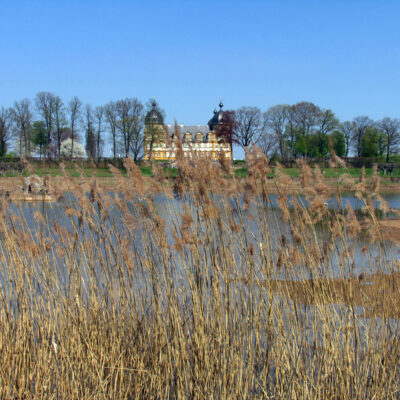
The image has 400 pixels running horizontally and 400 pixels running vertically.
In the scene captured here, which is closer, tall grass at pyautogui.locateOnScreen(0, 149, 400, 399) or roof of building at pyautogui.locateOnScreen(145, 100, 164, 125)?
tall grass at pyautogui.locateOnScreen(0, 149, 400, 399)

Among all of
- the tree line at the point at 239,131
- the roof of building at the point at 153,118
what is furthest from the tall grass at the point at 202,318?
the tree line at the point at 239,131

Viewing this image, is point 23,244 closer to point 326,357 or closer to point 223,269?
point 223,269

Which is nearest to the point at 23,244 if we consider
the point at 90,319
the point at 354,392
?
the point at 90,319

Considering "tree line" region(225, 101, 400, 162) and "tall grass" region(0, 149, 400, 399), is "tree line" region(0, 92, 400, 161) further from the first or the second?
"tall grass" region(0, 149, 400, 399)

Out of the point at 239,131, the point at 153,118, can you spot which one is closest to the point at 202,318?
the point at 153,118

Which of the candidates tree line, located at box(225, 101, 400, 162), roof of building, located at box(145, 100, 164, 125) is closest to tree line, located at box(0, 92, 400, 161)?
tree line, located at box(225, 101, 400, 162)

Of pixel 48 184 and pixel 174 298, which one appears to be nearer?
pixel 174 298

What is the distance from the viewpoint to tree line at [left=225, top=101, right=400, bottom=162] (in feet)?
217

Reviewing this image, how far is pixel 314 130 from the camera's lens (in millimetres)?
70125

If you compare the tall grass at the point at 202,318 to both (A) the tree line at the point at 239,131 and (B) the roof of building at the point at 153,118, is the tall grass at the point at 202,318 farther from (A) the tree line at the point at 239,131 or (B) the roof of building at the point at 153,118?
(A) the tree line at the point at 239,131

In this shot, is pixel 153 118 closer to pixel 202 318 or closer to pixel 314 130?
pixel 202 318

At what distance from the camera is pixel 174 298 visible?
416 cm

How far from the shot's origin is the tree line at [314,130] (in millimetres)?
66188

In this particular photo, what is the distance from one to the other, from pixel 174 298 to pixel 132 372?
0.72 meters
